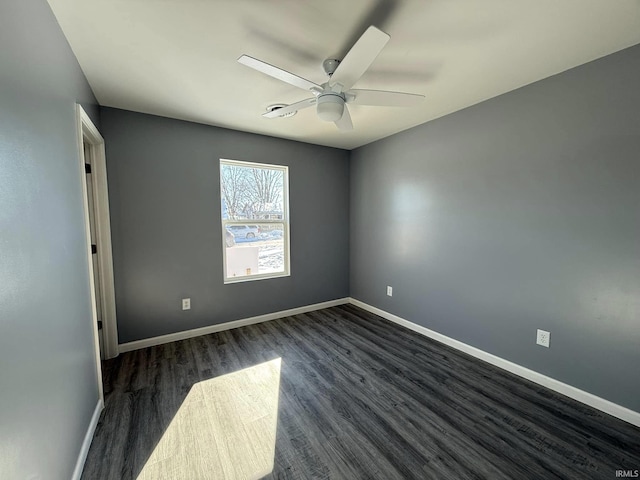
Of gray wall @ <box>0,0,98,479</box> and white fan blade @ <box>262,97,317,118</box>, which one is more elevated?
white fan blade @ <box>262,97,317,118</box>

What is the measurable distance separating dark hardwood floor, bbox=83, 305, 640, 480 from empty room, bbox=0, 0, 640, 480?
2 cm

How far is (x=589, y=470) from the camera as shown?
1.44 metres

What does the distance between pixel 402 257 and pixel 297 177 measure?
5.82ft

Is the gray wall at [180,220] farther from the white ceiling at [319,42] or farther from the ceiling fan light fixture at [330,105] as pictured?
the ceiling fan light fixture at [330,105]

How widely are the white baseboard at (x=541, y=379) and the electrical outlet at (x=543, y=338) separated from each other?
260 millimetres

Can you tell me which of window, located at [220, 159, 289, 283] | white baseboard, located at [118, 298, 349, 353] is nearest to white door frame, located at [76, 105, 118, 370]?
white baseboard, located at [118, 298, 349, 353]

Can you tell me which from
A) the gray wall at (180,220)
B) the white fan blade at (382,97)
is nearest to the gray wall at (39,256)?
the gray wall at (180,220)

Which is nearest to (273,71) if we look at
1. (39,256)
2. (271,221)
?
(39,256)

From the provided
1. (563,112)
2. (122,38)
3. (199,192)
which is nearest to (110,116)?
(199,192)

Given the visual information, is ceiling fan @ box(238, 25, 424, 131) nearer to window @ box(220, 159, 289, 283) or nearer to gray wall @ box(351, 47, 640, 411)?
gray wall @ box(351, 47, 640, 411)

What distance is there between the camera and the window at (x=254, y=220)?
327 centimetres

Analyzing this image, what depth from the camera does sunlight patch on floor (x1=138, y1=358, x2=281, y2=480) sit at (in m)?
1.44

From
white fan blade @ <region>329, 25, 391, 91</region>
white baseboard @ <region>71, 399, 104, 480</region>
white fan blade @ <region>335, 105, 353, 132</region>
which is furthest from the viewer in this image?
white fan blade @ <region>335, 105, 353, 132</region>

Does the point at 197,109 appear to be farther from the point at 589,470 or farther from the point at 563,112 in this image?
the point at 589,470
